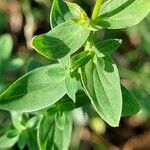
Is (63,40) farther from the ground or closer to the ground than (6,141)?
farther from the ground

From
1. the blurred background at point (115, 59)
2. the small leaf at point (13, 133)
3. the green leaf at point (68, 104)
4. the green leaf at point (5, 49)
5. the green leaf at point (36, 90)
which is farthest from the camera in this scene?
the blurred background at point (115, 59)

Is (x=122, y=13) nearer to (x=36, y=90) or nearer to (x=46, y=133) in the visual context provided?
(x=36, y=90)

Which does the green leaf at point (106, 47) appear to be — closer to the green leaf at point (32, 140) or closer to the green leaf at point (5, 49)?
the green leaf at point (32, 140)

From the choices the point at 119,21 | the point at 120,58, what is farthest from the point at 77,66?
the point at 120,58

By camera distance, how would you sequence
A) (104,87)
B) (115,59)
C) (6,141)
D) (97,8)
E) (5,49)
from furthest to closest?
(115,59), (5,49), (6,141), (104,87), (97,8)

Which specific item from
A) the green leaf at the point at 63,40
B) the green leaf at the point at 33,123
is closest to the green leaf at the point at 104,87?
the green leaf at the point at 63,40

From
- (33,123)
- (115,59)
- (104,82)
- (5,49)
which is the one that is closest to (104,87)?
(104,82)
